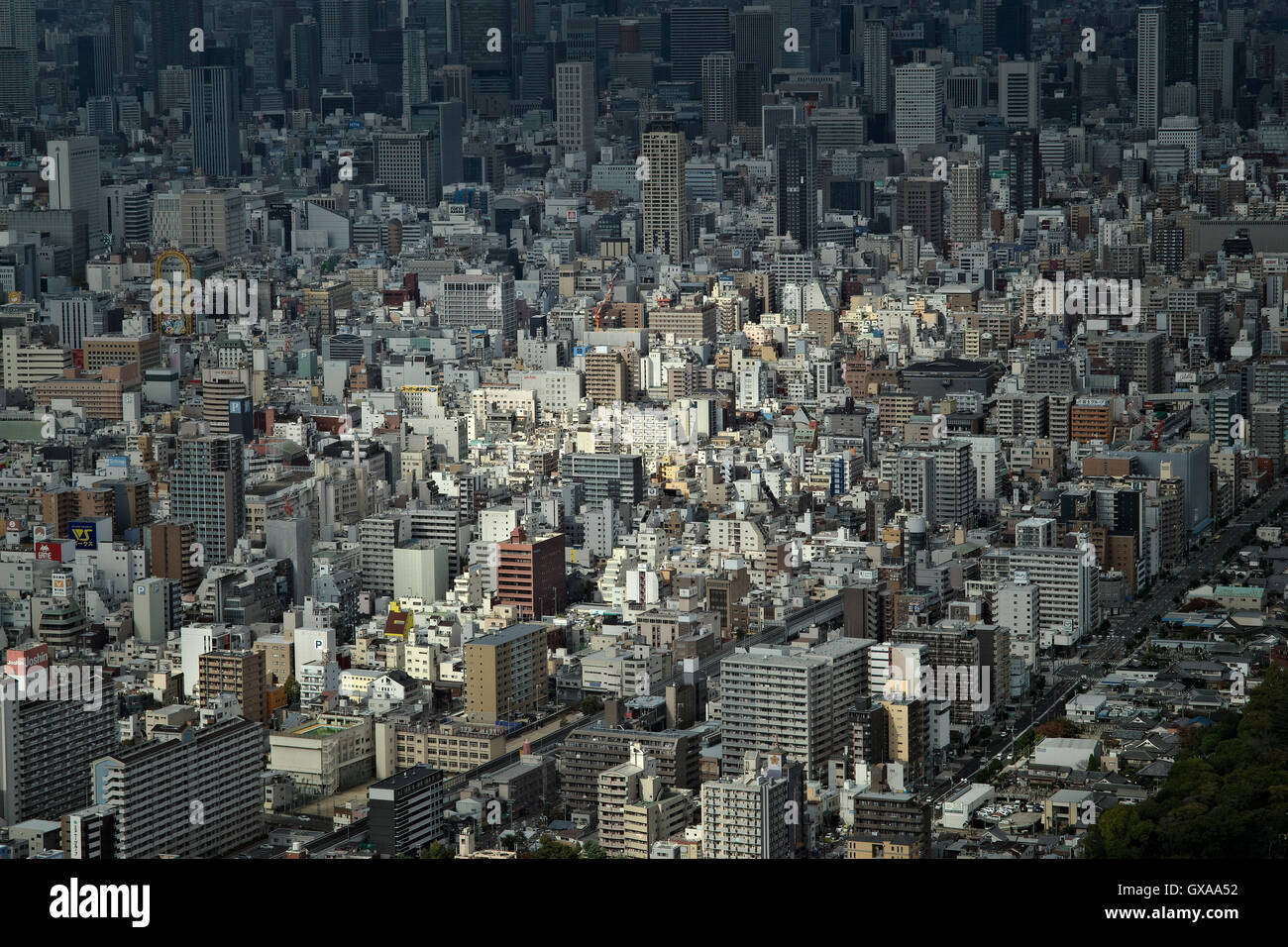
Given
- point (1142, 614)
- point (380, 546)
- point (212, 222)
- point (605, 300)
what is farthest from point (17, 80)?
point (1142, 614)

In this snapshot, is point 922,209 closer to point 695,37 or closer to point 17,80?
point 695,37

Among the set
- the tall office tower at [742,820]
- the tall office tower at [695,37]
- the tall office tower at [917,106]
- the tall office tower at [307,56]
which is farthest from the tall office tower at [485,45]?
the tall office tower at [742,820]

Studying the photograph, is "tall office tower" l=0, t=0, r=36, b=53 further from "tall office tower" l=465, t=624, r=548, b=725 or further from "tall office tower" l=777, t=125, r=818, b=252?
"tall office tower" l=465, t=624, r=548, b=725

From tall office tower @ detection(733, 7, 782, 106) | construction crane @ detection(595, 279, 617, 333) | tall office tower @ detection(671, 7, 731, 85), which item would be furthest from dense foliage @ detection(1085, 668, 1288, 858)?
tall office tower @ detection(733, 7, 782, 106)
